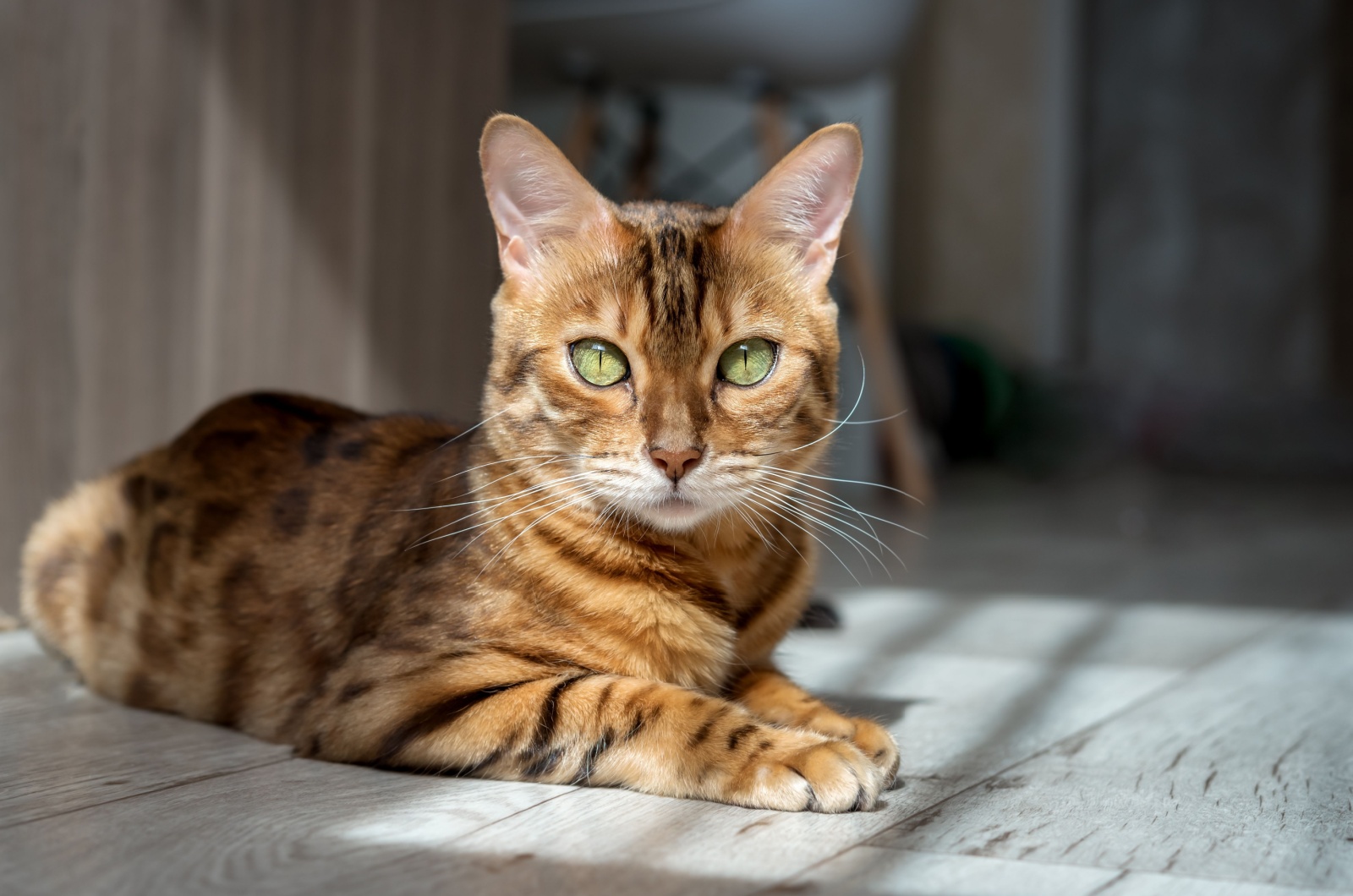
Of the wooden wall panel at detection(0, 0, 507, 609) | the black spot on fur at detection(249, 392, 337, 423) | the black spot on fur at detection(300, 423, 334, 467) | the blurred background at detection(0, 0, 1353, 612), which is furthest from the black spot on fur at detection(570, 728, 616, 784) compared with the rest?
the wooden wall panel at detection(0, 0, 507, 609)

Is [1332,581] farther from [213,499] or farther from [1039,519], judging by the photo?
[213,499]

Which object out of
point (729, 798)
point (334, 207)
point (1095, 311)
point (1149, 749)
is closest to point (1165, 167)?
point (1095, 311)

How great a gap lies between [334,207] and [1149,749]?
1664 mm

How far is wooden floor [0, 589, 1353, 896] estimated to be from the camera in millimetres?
943

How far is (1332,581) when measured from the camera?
2871 millimetres

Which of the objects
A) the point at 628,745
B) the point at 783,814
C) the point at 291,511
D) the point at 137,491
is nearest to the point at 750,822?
the point at 783,814

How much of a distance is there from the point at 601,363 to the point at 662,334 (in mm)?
69

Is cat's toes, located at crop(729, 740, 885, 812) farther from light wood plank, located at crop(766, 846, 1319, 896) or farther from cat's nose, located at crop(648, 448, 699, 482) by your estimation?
cat's nose, located at crop(648, 448, 699, 482)

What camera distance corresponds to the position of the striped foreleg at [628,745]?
1115 millimetres

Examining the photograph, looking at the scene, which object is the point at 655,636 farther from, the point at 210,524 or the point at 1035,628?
the point at 1035,628

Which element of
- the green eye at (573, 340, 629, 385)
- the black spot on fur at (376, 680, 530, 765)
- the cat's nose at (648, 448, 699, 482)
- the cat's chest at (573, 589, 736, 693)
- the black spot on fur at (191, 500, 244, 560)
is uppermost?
the green eye at (573, 340, 629, 385)

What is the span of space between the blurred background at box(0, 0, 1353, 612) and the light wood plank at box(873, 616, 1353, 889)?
825mm

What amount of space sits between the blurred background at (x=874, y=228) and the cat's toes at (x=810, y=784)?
0.86 metres

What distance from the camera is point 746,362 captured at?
1334mm
